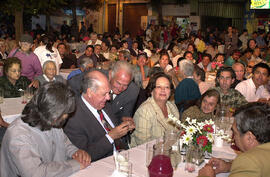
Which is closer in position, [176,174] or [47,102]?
[47,102]

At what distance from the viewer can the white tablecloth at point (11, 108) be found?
12.1 ft

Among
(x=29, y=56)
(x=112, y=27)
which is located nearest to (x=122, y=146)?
(x=29, y=56)

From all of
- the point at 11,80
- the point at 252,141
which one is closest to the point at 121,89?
the point at 252,141

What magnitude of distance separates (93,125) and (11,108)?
183 centimetres

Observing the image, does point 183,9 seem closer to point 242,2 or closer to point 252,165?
point 242,2

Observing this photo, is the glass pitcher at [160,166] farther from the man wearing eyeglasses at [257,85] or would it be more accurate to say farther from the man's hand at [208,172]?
the man wearing eyeglasses at [257,85]

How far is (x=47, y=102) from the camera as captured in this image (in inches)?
75.8

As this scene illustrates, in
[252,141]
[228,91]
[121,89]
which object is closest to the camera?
[252,141]

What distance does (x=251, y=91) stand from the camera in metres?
4.90

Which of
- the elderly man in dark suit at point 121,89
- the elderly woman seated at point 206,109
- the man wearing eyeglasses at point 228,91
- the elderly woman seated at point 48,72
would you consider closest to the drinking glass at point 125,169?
the elderly man in dark suit at point 121,89

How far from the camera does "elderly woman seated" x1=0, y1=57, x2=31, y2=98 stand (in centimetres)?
451

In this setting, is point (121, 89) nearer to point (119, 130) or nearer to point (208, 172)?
point (119, 130)

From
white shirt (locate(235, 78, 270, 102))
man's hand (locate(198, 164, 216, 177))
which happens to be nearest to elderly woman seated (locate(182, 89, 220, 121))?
man's hand (locate(198, 164, 216, 177))

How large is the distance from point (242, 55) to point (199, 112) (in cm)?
584
